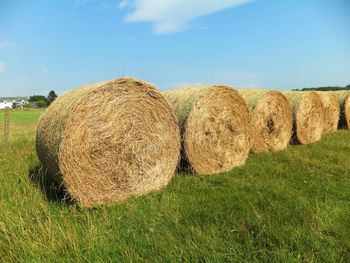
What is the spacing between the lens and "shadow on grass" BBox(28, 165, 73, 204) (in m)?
5.57

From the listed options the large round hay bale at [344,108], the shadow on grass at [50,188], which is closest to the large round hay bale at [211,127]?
the shadow on grass at [50,188]

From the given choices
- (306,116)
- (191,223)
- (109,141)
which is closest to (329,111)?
(306,116)

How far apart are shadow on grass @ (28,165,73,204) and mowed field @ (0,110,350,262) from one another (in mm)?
30

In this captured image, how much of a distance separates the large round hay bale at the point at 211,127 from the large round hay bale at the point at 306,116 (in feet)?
10.5

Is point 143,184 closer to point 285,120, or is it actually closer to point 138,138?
point 138,138

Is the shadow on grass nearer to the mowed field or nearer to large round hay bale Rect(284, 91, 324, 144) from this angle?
the mowed field

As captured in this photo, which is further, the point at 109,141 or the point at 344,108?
the point at 344,108

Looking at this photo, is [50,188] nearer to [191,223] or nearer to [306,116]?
[191,223]

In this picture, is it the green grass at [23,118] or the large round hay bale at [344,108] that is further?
the green grass at [23,118]

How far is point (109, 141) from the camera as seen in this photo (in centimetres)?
599

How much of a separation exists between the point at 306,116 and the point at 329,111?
2943 mm

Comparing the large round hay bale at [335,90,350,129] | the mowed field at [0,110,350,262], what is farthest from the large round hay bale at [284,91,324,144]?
the mowed field at [0,110,350,262]

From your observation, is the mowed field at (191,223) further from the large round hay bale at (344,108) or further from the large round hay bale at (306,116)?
the large round hay bale at (344,108)

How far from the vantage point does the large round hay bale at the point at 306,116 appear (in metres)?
11.3
